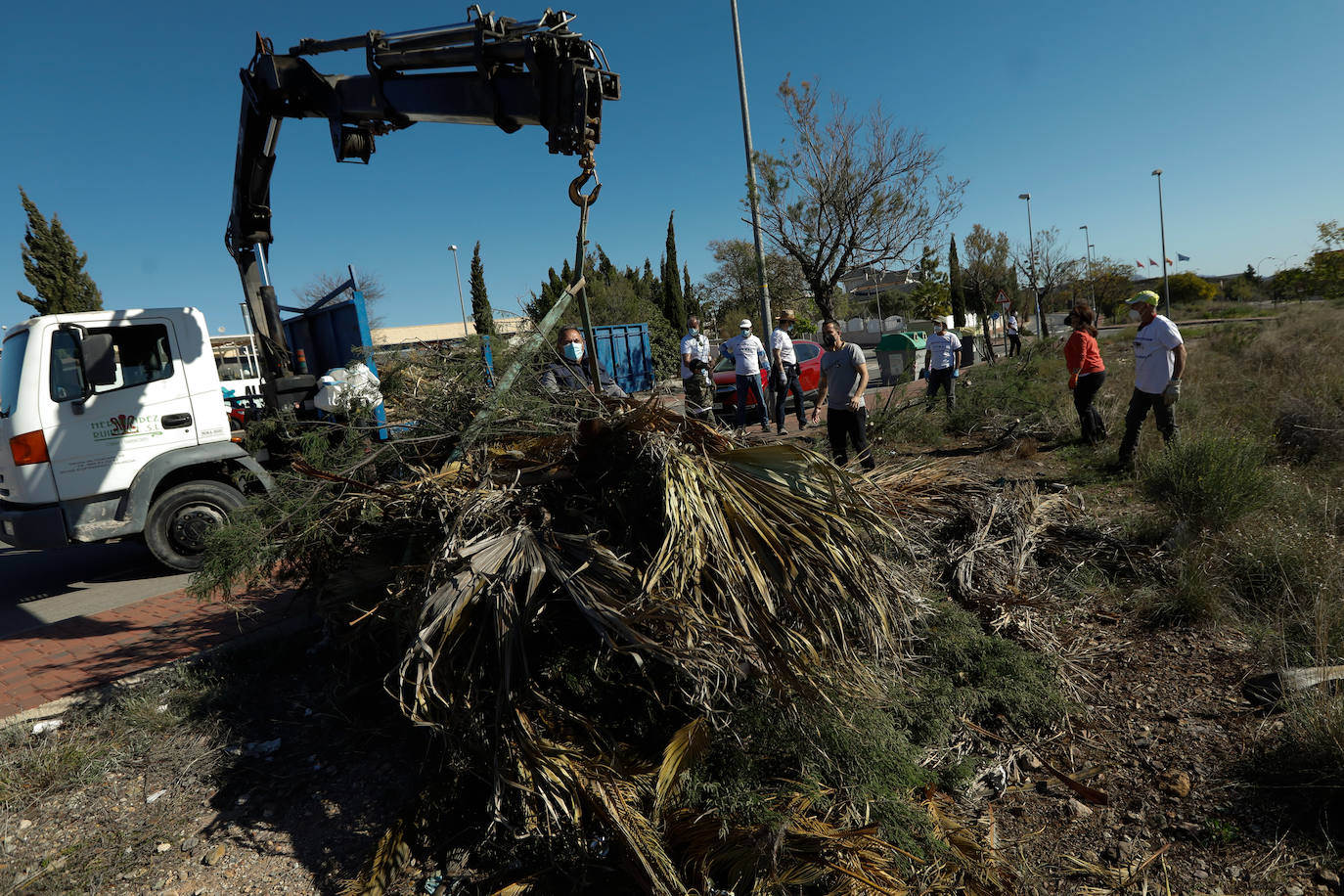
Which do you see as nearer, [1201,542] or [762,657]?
[762,657]

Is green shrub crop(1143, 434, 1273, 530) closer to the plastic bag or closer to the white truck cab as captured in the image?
the plastic bag

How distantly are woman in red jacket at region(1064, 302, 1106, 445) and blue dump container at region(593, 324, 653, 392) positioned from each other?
414 inches

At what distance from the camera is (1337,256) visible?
17.4 metres

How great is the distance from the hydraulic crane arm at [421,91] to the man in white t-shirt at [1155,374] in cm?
606

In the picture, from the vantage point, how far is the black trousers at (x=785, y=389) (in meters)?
10.0

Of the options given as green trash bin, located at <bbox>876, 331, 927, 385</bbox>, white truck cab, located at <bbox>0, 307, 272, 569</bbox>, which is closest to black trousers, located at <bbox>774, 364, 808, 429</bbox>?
white truck cab, located at <bbox>0, 307, 272, 569</bbox>

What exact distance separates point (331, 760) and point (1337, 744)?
4517 millimetres

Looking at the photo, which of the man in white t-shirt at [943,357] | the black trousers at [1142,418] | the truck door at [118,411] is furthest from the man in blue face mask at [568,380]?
the man in white t-shirt at [943,357]

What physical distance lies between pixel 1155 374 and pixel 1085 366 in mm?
977

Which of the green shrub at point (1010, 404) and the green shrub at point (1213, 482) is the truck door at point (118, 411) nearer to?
the green shrub at point (1010, 404)

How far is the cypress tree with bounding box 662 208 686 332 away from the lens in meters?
34.8

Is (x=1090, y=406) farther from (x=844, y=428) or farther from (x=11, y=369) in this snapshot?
(x=11, y=369)

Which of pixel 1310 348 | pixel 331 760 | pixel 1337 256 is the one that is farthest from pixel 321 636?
pixel 1337 256

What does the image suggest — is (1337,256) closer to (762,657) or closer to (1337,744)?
(1337,744)
